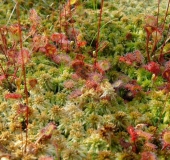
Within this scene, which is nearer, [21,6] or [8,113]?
[8,113]

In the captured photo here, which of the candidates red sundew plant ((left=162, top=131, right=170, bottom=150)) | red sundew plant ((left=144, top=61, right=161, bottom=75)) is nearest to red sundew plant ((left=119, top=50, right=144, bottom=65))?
red sundew plant ((left=144, top=61, right=161, bottom=75))

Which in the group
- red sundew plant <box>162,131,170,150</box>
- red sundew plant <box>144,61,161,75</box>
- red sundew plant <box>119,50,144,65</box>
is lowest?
red sundew plant <box>162,131,170,150</box>

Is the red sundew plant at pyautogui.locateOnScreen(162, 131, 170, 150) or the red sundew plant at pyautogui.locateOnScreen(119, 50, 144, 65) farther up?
A: the red sundew plant at pyautogui.locateOnScreen(119, 50, 144, 65)

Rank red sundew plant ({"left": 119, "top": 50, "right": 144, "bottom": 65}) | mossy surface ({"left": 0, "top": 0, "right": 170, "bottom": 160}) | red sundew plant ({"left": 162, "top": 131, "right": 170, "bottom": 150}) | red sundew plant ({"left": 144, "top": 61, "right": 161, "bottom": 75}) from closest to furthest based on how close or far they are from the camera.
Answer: red sundew plant ({"left": 162, "top": 131, "right": 170, "bottom": 150}) < mossy surface ({"left": 0, "top": 0, "right": 170, "bottom": 160}) < red sundew plant ({"left": 144, "top": 61, "right": 161, "bottom": 75}) < red sundew plant ({"left": 119, "top": 50, "right": 144, "bottom": 65})

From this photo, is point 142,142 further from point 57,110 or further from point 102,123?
point 57,110

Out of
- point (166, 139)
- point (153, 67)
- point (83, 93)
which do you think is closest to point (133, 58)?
point (153, 67)

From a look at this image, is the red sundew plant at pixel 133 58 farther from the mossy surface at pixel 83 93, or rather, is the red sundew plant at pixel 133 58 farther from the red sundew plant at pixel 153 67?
the red sundew plant at pixel 153 67

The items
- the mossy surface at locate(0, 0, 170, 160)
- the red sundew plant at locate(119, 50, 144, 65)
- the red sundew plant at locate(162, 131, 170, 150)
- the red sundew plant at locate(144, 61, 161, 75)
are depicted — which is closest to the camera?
the red sundew plant at locate(162, 131, 170, 150)

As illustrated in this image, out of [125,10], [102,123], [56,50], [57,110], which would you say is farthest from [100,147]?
[125,10]

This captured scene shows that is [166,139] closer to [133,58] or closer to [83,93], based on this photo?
A: [83,93]

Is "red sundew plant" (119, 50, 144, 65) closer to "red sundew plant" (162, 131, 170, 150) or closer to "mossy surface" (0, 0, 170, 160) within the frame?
"mossy surface" (0, 0, 170, 160)

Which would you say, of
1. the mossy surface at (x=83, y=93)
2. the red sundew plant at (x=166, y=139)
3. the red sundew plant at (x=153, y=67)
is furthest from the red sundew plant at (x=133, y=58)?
the red sundew plant at (x=166, y=139)
